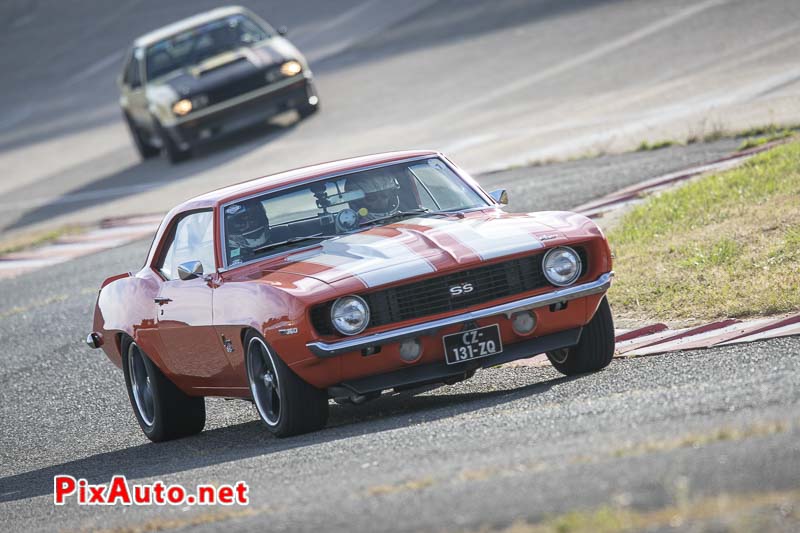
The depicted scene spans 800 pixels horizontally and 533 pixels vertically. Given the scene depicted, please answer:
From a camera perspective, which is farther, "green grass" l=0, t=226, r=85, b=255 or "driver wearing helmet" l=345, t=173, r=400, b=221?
"green grass" l=0, t=226, r=85, b=255

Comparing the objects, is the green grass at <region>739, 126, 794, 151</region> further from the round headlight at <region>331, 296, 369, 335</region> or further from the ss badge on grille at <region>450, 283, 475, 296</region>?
the round headlight at <region>331, 296, 369, 335</region>

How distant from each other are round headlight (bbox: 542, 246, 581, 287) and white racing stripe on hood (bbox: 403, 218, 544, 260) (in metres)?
0.12

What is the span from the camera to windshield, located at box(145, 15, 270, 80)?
22609mm

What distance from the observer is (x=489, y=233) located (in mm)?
7730

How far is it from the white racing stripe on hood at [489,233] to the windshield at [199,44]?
590 inches

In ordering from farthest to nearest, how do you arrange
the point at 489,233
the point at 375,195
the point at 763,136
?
the point at 763,136 < the point at 375,195 < the point at 489,233

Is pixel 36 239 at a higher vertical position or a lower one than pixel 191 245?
lower

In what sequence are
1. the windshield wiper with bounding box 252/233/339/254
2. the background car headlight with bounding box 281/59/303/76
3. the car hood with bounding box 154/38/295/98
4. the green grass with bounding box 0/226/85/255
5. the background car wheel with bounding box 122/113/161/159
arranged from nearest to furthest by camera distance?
the windshield wiper with bounding box 252/233/339/254 < the green grass with bounding box 0/226/85/255 < the car hood with bounding box 154/38/295/98 < the background car headlight with bounding box 281/59/303/76 < the background car wheel with bounding box 122/113/161/159

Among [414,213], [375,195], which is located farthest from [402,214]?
[375,195]

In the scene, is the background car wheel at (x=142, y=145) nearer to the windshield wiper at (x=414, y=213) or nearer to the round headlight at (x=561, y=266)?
the windshield wiper at (x=414, y=213)

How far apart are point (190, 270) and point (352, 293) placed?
1453mm

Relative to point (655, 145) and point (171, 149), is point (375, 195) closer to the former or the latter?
point (655, 145)

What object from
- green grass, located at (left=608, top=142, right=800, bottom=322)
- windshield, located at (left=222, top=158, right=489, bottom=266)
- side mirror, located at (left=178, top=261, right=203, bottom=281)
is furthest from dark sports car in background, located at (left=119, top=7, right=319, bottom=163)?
side mirror, located at (left=178, top=261, right=203, bottom=281)
